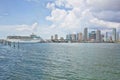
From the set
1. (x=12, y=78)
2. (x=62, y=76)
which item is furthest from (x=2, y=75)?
(x=62, y=76)

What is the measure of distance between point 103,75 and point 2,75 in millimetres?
17528

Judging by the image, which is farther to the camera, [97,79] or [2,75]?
[2,75]

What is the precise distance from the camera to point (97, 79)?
3669cm

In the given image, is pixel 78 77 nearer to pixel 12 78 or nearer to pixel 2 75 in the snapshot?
pixel 12 78

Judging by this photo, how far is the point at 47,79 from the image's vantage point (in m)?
36.5

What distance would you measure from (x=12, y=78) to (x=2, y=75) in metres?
3.36

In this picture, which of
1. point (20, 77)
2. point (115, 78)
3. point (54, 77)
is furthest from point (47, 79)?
point (115, 78)

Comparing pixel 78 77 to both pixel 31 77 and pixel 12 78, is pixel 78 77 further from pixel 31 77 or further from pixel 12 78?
pixel 12 78

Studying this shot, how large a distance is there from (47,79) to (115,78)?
1101cm

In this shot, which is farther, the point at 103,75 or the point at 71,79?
the point at 103,75

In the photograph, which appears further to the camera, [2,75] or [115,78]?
[2,75]

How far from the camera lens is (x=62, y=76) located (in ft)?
127

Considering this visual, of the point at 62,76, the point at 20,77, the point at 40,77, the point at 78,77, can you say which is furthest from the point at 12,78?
the point at 78,77

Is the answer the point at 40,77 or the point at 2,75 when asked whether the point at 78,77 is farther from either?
the point at 2,75
